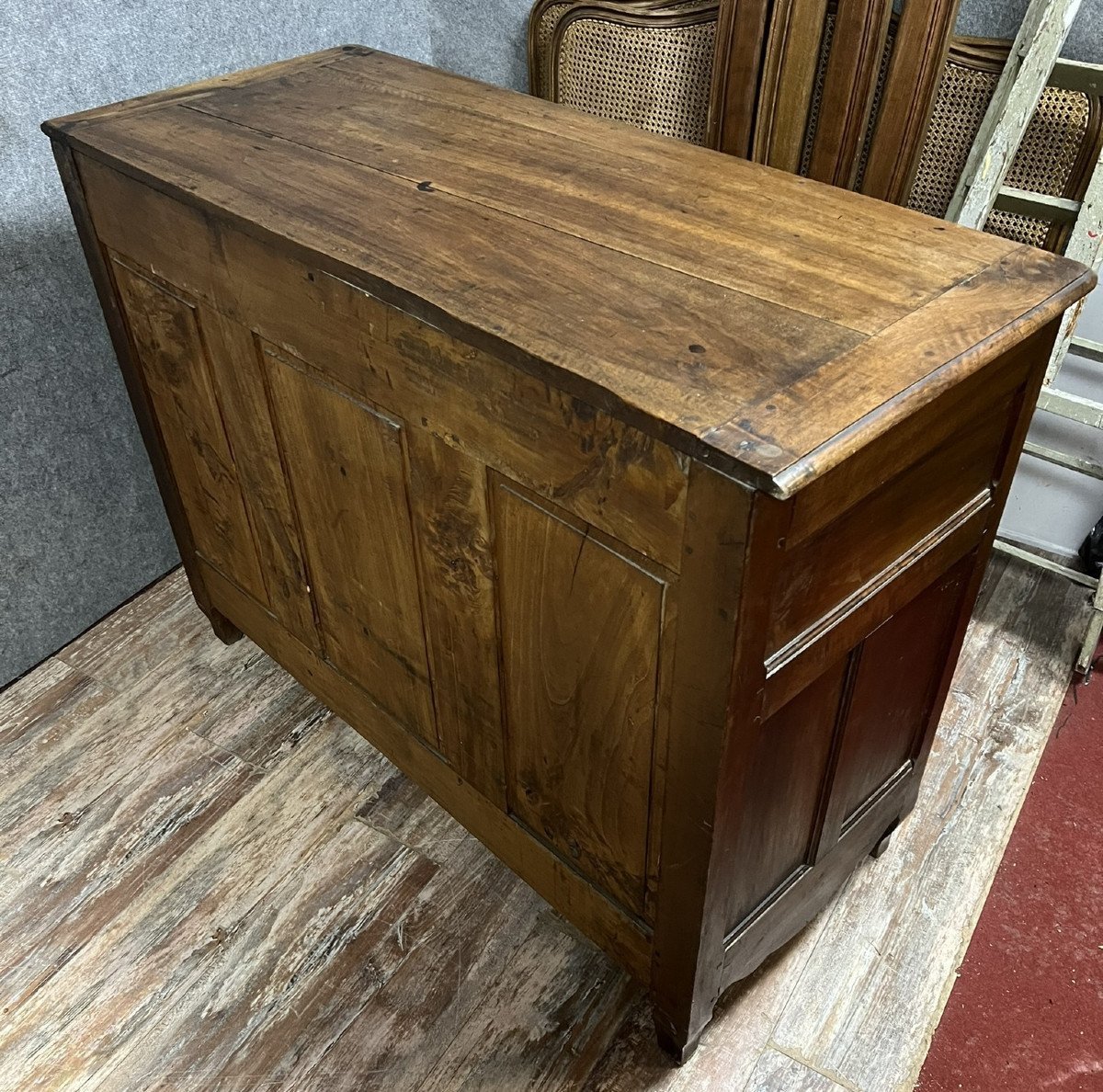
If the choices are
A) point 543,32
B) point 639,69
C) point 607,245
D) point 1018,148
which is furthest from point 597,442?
point 543,32

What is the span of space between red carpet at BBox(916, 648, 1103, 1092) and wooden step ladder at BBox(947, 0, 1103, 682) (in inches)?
23.5

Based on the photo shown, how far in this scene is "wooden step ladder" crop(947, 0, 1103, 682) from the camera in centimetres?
133

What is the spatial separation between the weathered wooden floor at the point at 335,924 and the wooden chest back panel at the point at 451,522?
0.75 feet

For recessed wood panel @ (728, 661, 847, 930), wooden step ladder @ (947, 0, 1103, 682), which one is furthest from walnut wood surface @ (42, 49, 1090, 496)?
wooden step ladder @ (947, 0, 1103, 682)

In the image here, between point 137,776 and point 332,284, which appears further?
point 137,776

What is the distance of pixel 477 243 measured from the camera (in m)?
1.00

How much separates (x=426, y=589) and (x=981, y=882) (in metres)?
0.91

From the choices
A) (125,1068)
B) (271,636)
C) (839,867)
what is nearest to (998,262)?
(839,867)

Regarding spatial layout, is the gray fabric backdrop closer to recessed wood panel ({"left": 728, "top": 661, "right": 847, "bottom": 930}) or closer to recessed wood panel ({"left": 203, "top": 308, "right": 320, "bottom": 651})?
recessed wood panel ({"left": 203, "top": 308, "right": 320, "bottom": 651})

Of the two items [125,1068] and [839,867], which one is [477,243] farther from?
[125,1068]

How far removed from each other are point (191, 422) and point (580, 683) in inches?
30.2

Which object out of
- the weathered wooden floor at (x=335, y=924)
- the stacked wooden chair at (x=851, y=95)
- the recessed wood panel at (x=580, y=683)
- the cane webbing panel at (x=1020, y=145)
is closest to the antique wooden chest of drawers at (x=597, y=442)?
the recessed wood panel at (x=580, y=683)

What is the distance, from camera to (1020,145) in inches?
57.1

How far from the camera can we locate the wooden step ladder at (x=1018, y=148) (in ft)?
4.36
